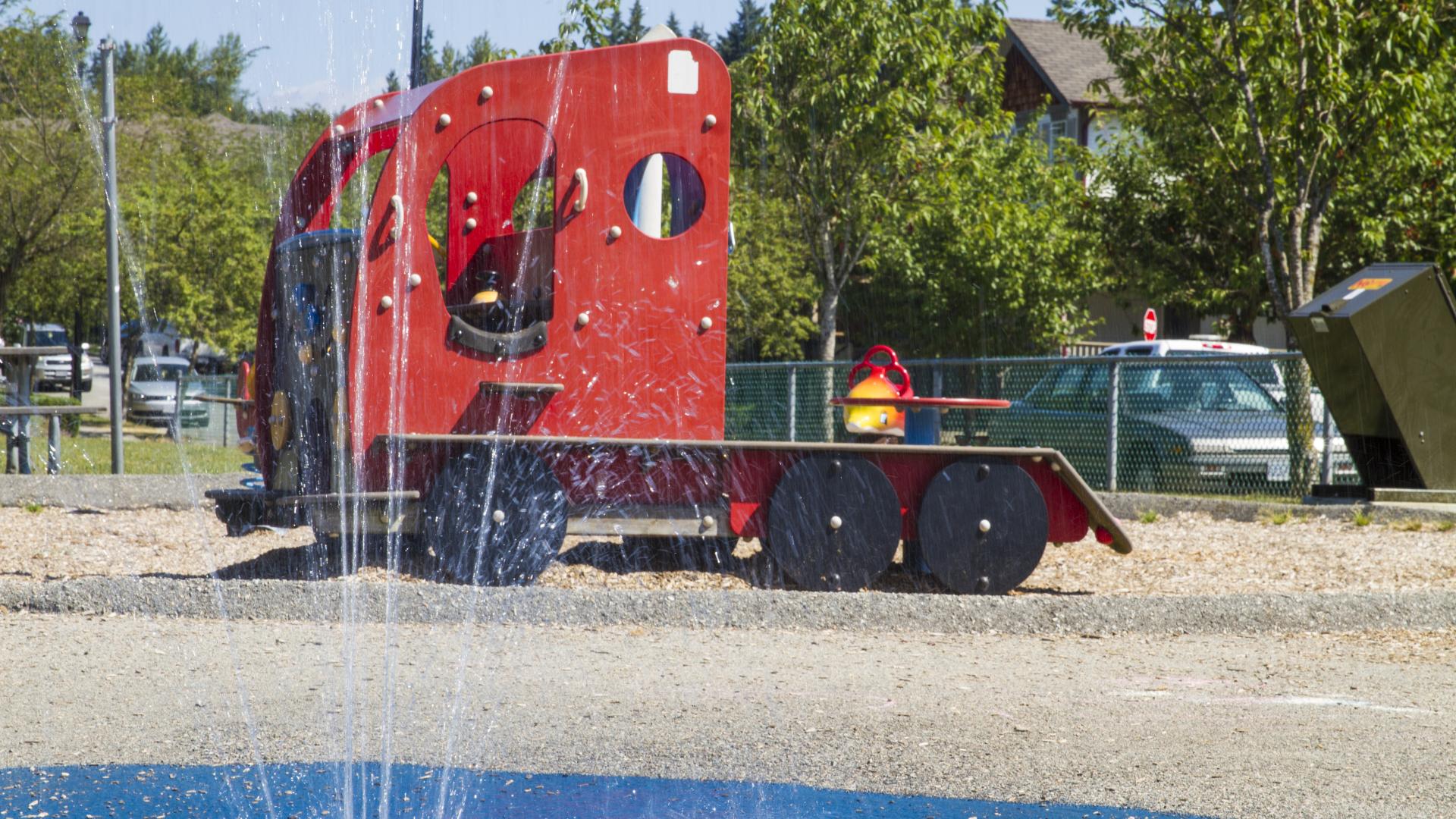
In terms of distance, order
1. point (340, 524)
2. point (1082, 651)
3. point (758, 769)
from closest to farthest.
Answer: point (758, 769), point (1082, 651), point (340, 524)

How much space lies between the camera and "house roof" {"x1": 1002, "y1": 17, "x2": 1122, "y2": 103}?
140 ft

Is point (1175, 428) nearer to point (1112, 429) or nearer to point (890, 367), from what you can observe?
point (1112, 429)

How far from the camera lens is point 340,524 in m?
7.30

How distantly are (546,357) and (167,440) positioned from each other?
18.8 meters

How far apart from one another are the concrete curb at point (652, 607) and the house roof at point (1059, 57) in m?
36.3

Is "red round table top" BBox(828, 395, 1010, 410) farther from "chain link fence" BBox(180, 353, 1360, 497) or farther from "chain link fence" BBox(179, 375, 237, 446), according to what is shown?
"chain link fence" BBox(179, 375, 237, 446)

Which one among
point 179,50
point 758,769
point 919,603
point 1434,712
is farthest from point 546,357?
point 179,50

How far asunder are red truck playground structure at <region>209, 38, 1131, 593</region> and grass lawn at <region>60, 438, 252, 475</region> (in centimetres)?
861

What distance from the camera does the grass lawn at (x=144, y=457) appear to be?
55.1 feet

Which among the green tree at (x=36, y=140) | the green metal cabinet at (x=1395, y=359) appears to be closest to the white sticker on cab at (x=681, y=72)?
the green metal cabinet at (x=1395, y=359)

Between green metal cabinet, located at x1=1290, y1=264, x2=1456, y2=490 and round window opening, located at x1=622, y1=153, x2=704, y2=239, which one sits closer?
round window opening, located at x1=622, y1=153, x2=704, y2=239

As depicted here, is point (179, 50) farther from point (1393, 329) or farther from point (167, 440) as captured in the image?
point (1393, 329)

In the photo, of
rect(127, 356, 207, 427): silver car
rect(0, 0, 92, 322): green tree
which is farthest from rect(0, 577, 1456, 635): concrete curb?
rect(0, 0, 92, 322): green tree

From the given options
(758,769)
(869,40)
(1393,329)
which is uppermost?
(869,40)
